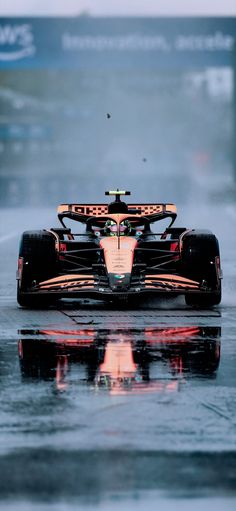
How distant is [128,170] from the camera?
113 meters

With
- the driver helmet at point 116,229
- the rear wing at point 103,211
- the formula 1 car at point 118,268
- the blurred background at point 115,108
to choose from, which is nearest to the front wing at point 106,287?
the formula 1 car at point 118,268

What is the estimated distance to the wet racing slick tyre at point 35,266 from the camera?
53.6ft

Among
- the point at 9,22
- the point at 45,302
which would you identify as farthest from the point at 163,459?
the point at 9,22

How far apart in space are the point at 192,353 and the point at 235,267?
10.8 m

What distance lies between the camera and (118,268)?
1616 cm

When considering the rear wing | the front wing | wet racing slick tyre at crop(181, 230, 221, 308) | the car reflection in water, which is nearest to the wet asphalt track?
the car reflection in water

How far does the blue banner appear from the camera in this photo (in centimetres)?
6906

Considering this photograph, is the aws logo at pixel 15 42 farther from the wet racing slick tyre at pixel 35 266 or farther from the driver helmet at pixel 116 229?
the wet racing slick tyre at pixel 35 266

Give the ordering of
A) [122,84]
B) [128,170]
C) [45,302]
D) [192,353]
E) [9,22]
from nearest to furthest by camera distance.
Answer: [192,353] < [45,302] < [9,22] < [128,170] < [122,84]

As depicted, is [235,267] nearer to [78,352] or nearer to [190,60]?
[78,352]

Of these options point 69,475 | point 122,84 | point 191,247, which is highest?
point 122,84

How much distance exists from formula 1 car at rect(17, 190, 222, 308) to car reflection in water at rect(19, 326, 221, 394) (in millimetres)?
2023

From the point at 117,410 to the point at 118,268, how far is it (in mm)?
6910

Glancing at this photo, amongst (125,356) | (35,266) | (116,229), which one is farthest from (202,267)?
(125,356)
